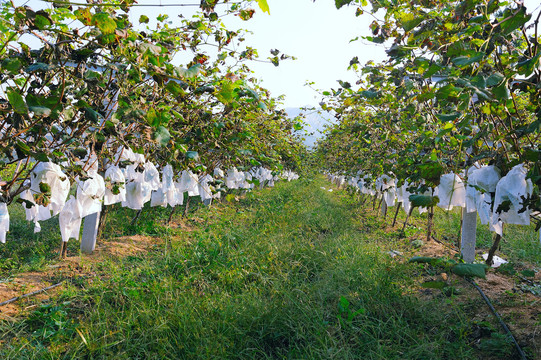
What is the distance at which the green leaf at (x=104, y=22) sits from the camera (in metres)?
1.18

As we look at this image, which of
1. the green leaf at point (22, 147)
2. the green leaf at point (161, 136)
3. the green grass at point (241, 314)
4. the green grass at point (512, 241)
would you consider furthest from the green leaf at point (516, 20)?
the green grass at point (512, 241)

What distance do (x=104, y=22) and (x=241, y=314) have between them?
1.94m

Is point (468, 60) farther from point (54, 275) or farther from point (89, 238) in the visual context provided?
point (89, 238)

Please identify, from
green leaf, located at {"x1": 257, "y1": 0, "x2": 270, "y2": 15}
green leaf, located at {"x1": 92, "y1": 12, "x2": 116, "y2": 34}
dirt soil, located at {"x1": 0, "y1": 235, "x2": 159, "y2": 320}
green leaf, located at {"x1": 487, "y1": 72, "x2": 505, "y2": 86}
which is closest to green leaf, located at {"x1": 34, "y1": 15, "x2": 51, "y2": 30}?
green leaf, located at {"x1": 92, "y1": 12, "x2": 116, "y2": 34}

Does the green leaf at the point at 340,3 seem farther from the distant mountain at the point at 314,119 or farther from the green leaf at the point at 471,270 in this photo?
the distant mountain at the point at 314,119

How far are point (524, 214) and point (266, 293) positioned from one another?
1.96 metres

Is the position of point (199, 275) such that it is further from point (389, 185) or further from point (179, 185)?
point (389, 185)

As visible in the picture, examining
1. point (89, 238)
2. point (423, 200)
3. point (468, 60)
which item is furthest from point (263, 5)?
point (89, 238)

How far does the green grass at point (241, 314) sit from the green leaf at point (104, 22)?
172 centimetres

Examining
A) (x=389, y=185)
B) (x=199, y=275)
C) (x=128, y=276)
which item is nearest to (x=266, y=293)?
(x=199, y=275)

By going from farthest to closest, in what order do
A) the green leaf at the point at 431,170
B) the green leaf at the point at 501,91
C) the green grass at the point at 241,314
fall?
the green grass at the point at 241,314
the green leaf at the point at 431,170
the green leaf at the point at 501,91

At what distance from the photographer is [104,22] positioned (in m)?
1.20

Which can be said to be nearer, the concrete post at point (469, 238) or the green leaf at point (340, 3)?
the green leaf at point (340, 3)

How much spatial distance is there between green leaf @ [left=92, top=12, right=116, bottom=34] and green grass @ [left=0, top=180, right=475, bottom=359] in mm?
1722
